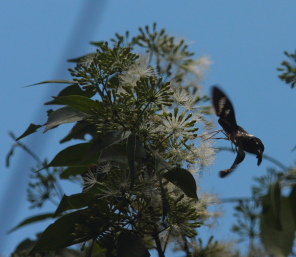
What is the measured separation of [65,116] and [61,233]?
1.51ft

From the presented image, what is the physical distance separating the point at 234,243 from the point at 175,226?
1.99ft

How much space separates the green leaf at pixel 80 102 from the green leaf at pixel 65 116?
4cm

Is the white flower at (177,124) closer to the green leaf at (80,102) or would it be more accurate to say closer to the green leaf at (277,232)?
the green leaf at (80,102)

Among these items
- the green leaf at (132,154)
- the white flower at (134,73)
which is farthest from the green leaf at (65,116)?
the green leaf at (132,154)

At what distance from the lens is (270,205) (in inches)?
73.3

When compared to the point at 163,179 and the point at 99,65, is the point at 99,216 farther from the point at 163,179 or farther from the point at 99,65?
the point at 99,65

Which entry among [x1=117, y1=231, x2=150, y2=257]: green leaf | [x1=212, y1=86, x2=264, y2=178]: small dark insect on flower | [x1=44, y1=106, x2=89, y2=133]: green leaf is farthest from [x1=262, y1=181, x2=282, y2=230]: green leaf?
[x1=44, y1=106, x2=89, y2=133]: green leaf

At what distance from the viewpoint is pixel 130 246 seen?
2107 millimetres

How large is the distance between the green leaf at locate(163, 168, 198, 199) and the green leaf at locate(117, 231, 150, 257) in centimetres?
25

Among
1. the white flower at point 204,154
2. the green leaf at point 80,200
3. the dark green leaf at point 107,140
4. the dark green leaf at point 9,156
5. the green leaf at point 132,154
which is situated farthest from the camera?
the dark green leaf at point 9,156

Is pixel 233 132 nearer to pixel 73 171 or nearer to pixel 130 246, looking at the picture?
pixel 130 246

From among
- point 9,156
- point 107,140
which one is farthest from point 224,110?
point 9,156

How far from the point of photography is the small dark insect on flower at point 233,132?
7.07 ft

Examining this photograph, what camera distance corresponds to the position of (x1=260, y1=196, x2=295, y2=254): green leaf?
1.73 metres
